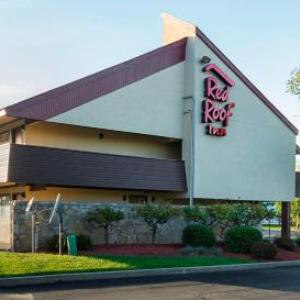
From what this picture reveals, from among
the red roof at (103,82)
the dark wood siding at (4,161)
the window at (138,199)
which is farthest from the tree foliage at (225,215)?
the dark wood siding at (4,161)

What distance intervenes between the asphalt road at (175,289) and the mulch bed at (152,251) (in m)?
3.88

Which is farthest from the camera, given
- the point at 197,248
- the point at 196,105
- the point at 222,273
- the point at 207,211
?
the point at 196,105

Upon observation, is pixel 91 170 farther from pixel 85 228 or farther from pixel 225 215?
pixel 225 215

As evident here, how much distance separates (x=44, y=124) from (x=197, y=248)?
895 cm

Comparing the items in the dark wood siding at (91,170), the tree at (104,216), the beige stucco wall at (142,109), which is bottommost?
the tree at (104,216)

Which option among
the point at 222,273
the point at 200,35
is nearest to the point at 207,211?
the point at 222,273

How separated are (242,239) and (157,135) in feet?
24.9

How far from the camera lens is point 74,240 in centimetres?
1798

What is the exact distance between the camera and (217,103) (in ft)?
97.3

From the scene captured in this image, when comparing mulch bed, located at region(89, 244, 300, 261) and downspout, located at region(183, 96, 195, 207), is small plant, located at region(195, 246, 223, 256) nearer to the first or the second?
mulch bed, located at region(89, 244, 300, 261)

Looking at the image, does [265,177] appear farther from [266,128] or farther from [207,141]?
[207,141]

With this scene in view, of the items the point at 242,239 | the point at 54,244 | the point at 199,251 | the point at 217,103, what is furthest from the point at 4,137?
the point at 242,239

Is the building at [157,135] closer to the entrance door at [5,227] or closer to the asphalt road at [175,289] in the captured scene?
the entrance door at [5,227]

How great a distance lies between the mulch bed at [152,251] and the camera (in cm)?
1967
